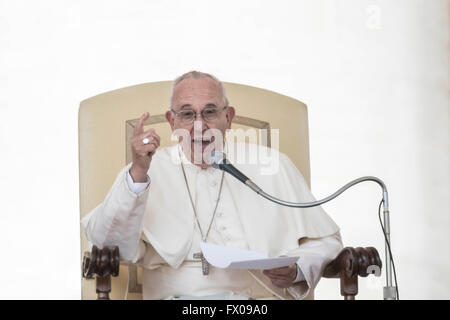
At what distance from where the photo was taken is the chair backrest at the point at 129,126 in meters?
3.45

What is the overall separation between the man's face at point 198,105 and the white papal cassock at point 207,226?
0.45ft

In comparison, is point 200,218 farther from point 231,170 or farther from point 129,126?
point 231,170

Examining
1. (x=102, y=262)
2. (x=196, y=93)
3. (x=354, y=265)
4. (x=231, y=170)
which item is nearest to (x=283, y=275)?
(x=354, y=265)

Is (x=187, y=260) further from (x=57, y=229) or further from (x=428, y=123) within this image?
(x=428, y=123)

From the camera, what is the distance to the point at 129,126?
3.51 m

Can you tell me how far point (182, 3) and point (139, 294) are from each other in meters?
1.60

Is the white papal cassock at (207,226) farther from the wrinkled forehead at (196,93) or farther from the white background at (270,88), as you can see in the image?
the white background at (270,88)

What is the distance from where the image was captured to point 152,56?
416 cm

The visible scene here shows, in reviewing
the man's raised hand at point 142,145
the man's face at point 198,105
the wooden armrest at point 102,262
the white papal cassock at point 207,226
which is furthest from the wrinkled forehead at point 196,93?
the wooden armrest at point 102,262

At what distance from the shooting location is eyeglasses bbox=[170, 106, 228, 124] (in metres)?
3.47

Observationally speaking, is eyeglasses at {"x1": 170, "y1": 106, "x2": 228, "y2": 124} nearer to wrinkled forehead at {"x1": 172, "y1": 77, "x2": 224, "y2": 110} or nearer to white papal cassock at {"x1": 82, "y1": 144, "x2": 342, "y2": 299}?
wrinkled forehead at {"x1": 172, "y1": 77, "x2": 224, "y2": 110}

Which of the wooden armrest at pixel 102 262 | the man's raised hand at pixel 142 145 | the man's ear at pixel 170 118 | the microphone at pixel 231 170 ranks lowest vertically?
the wooden armrest at pixel 102 262

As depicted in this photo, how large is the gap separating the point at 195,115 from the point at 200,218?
422 millimetres
